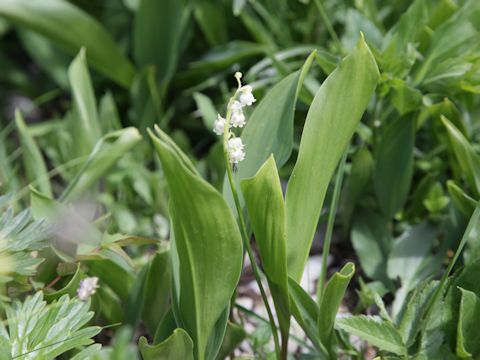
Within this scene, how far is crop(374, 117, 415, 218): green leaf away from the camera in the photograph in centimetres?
145

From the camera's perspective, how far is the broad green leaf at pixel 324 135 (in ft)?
3.48

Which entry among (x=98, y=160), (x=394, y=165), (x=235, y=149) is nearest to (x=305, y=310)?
(x=235, y=149)

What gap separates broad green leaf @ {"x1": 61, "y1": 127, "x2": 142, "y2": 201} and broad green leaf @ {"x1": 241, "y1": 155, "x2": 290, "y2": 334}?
459 millimetres

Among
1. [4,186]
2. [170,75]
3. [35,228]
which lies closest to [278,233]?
[35,228]

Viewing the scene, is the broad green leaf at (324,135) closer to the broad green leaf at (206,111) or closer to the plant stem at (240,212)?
the plant stem at (240,212)

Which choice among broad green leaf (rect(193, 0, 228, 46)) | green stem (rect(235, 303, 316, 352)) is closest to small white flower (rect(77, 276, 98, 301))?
green stem (rect(235, 303, 316, 352))

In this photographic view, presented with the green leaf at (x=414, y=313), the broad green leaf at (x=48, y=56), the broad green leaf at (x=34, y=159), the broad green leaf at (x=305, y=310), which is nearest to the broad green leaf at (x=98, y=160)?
the broad green leaf at (x=34, y=159)

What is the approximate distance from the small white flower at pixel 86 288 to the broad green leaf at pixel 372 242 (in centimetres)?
53

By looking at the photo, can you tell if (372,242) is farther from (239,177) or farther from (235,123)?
(235,123)

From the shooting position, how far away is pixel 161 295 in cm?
131

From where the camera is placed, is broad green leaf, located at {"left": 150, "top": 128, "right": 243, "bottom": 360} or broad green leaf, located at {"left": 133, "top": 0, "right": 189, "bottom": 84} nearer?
broad green leaf, located at {"left": 150, "top": 128, "right": 243, "bottom": 360}

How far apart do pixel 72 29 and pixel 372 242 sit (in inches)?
37.8

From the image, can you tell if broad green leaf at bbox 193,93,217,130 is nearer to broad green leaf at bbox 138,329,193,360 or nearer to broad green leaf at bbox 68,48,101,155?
broad green leaf at bbox 68,48,101,155

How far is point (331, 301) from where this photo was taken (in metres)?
1.09
